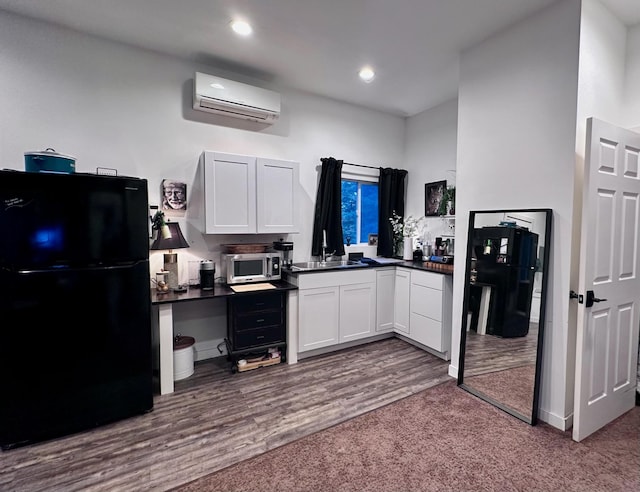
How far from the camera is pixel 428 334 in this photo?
3.45 metres

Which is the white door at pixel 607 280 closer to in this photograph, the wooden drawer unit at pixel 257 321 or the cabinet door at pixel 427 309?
the cabinet door at pixel 427 309

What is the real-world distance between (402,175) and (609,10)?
253cm

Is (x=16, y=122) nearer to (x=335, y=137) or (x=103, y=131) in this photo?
(x=103, y=131)

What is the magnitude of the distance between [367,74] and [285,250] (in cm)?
210

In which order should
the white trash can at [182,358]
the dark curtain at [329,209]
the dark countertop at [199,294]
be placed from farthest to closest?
the dark curtain at [329,209], the white trash can at [182,358], the dark countertop at [199,294]

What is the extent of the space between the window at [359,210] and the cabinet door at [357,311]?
809mm

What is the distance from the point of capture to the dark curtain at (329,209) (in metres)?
3.88

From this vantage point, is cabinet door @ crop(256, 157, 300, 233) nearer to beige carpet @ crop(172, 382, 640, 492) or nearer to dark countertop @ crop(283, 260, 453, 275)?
dark countertop @ crop(283, 260, 453, 275)

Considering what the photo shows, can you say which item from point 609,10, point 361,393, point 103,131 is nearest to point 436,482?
point 361,393

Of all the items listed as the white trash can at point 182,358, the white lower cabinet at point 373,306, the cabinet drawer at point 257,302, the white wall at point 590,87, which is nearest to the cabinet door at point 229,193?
the cabinet drawer at point 257,302

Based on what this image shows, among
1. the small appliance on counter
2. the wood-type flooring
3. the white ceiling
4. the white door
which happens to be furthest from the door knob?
the small appliance on counter

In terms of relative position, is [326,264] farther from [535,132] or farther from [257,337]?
[535,132]

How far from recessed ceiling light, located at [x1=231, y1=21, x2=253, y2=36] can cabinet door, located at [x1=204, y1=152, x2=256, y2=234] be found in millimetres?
1037

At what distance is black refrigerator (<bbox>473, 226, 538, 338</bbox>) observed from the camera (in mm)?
2387
